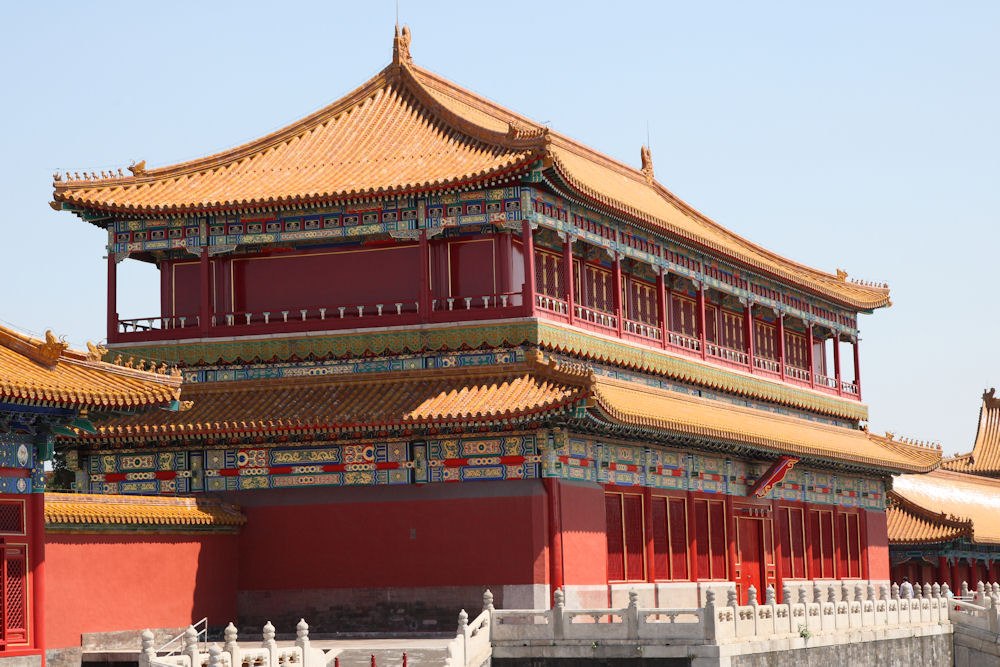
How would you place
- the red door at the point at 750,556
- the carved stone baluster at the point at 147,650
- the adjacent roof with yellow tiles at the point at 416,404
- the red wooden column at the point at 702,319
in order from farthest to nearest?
1. the red wooden column at the point at 702,319
2. the red door at the point at 750,556
3. the adjacent roof with yellow tiles at the point at 416,404
4. the carved stone baluster at the point at 147,650

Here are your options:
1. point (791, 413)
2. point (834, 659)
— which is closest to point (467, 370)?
point (834, 659)

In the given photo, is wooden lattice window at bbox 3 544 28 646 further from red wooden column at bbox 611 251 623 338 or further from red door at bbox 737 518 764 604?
red door at bbox 737 518 764 604

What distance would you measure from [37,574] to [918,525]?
149ft

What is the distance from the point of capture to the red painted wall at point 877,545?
197 feet

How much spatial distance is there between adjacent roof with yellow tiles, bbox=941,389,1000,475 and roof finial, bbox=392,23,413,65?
4790 cm

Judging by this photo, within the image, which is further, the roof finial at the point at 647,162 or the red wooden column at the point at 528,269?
the roof finial at the point at 647,162

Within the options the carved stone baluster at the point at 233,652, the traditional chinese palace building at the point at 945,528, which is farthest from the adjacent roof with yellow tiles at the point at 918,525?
the carved stone baluster at the point at 233,652

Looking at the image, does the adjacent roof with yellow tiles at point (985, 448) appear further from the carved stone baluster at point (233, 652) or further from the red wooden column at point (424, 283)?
the carved stone baluster at point (233, 652)

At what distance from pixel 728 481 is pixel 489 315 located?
10.9 m

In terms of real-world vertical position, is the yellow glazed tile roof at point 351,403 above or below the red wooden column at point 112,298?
below

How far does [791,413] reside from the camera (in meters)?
56.7

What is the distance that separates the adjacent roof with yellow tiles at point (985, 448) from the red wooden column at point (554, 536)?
2043 inches

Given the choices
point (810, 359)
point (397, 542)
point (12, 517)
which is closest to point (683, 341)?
point (810, 359)

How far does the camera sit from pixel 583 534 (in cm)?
4034
